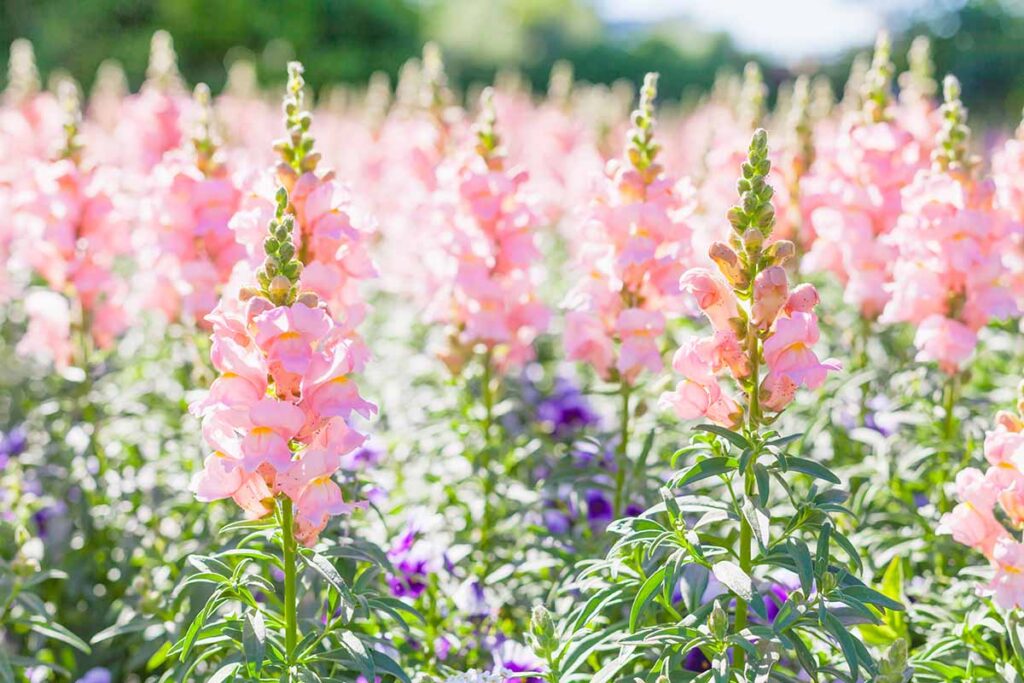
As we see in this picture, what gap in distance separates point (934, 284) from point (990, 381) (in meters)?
1.53

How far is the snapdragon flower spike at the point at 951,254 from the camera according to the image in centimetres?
341

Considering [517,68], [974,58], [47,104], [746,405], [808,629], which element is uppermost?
[974,58]

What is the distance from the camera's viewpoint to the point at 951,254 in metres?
3.40

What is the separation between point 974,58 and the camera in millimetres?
25859

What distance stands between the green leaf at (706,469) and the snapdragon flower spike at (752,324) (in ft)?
0.44

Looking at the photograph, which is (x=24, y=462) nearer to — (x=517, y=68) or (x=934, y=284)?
(x=934, y=284)

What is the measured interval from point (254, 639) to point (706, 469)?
1099 millimetres

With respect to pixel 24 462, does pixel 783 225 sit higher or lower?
higher

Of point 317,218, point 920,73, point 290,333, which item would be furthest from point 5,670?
point 920,73

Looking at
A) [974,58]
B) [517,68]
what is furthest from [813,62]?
[517,68]

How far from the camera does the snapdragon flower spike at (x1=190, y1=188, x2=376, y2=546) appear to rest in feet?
7.53

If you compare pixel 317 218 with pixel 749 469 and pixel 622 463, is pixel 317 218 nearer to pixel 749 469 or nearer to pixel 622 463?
pixel 622 463

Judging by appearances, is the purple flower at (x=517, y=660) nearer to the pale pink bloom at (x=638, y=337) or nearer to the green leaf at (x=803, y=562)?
the green leaf at (x=803, y=562)

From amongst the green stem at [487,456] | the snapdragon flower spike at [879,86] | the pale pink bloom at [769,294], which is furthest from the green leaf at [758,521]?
the snapdragon flower spike at [879,86]
